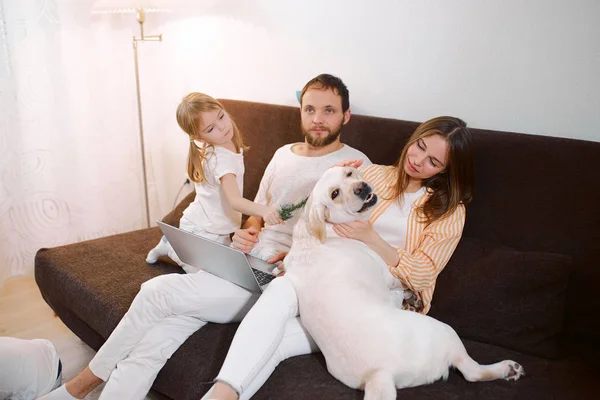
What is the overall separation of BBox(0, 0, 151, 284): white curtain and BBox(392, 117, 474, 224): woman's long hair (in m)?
2.12

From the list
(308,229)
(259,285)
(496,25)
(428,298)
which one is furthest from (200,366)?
(496,25)

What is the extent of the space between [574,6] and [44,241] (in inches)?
113

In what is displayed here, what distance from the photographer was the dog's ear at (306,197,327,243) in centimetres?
151

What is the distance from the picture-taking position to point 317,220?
1518 mm

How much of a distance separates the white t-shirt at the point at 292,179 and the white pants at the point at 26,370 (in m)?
0.86

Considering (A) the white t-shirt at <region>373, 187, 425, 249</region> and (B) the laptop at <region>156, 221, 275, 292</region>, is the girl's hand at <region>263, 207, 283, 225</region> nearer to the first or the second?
(B) the laptop at <region>156, 221, 275, 292</region>

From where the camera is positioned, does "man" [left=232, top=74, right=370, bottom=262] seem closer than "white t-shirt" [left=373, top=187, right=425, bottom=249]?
No

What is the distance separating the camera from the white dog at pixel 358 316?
4.47ft

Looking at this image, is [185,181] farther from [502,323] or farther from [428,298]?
[502,323]

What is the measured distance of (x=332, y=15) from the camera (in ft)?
7.79

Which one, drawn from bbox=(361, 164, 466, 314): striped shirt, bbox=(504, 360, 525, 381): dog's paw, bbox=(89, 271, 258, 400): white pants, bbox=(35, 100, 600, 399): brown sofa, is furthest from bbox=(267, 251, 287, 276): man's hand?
bbox=(504, 360, 525, 381): dog's paw

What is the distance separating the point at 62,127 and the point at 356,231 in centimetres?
212

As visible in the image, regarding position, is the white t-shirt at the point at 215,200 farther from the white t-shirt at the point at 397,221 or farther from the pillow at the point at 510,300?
the pillow at the point at 510,300

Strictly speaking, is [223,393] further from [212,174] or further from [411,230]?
[212,174]
